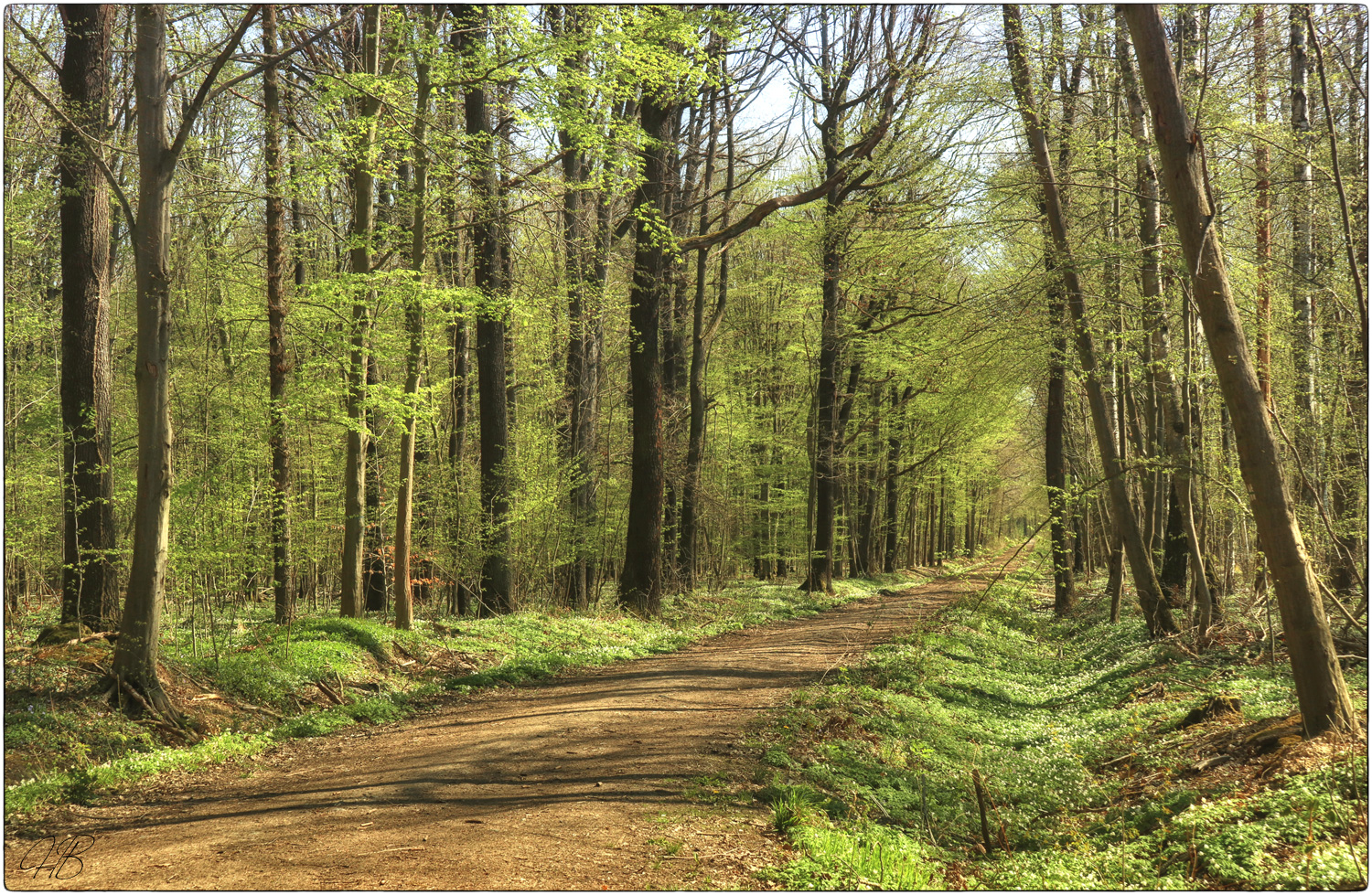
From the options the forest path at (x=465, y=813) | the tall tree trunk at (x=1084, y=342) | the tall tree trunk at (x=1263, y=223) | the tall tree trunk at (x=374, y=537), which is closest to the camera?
the forest path at (x=465, y=813)

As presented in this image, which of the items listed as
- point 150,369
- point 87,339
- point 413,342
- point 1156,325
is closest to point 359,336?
point 413,342

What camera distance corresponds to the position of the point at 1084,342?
11.4 m

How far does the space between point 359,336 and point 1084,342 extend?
1001 cm

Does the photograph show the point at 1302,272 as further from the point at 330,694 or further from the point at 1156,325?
the point at 330,694

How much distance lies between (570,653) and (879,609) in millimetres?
10441

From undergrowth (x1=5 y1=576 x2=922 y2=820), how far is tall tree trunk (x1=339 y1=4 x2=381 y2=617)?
85 cm

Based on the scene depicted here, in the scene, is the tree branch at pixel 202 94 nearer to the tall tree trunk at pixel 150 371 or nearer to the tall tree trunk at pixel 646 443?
the tall tree trunk at pixel 150 371

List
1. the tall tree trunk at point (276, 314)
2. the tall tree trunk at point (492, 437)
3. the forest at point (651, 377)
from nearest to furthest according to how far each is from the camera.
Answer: the forest at point (651, 377) < the tall tree trunk at point (276, 314) < the tall tree trunk at point (492, 437)

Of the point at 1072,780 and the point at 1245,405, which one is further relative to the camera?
the point at 1072,780

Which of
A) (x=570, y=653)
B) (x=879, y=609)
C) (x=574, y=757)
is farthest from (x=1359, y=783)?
(x=879, y=609)

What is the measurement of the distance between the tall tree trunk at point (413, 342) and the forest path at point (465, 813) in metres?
2.99
